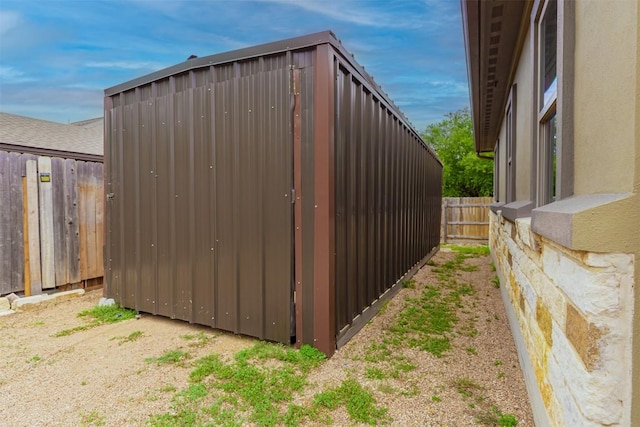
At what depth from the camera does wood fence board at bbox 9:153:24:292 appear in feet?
16.6

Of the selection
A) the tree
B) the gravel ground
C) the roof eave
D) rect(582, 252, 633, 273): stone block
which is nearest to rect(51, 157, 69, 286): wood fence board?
the gravel ground

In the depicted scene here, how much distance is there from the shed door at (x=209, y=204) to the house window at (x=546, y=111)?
7.18 ft

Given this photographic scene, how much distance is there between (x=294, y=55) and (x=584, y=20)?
227 cm

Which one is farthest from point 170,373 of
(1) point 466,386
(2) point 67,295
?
(2) point 67,295

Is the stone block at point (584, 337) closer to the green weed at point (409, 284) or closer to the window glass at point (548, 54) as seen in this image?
the window glass at point (548, 54)

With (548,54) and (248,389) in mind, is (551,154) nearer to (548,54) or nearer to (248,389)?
(548,54)

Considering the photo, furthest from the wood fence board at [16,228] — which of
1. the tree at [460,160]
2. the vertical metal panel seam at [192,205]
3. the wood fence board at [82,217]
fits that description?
the tree at [460,160]

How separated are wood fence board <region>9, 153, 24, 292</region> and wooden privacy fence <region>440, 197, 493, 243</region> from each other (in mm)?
12684

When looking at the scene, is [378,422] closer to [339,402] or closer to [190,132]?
[339,402]

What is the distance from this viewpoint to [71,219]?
574 cm

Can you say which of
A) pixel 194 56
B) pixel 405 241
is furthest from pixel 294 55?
pixel 405 241

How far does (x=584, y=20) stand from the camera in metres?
1.62

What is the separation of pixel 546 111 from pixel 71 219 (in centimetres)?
672

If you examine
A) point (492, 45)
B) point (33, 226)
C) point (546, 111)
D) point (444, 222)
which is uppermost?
point (492, 45)
